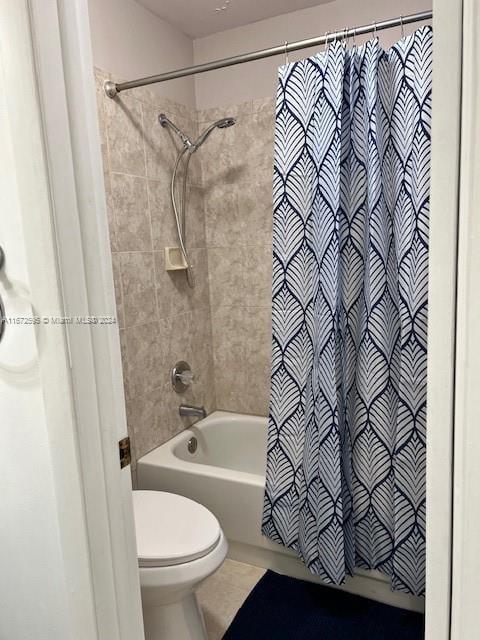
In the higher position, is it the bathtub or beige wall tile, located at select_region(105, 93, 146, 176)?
beige wall tile, located at select_region(105, 93, 146, 176)

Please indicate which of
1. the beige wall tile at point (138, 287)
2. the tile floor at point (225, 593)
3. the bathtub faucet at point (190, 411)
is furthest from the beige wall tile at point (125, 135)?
the tile floor at point (225, 593)

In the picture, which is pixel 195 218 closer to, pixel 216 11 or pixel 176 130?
pixel 176 130

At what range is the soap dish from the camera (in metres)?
2.17

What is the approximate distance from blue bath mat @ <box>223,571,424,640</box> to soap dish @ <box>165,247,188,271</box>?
56.5 inches

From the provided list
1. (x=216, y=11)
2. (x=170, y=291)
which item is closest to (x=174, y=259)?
(x=170, y=291)

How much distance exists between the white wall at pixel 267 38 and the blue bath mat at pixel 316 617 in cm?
221

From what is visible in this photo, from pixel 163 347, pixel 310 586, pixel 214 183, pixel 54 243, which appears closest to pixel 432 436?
pixel 54 243

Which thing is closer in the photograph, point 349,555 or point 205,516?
point 205,516

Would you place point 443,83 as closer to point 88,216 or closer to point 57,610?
point 88,216

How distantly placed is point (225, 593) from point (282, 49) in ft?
6.84

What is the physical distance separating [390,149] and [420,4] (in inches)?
33.9

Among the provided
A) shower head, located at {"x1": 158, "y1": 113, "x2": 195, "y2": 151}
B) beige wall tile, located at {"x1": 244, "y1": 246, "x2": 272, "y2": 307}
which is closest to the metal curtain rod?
shower head, located at {"x1": 158, "y1": 113, "x2": 195, "y2": 151}

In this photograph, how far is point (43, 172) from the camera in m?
0.82

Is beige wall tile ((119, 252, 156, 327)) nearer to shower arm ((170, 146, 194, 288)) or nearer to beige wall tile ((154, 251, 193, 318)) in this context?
beige wall tile ((154, 251, 193, 318))
